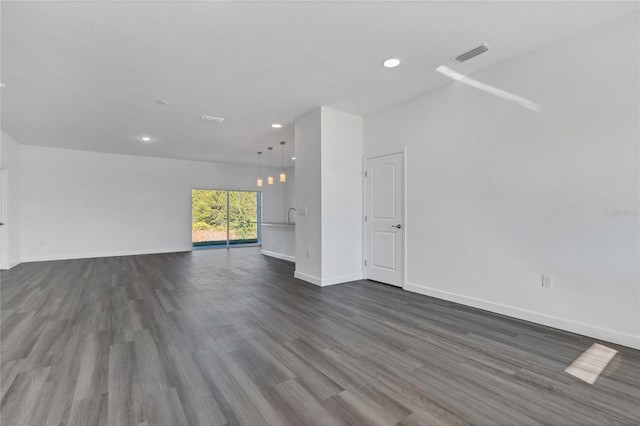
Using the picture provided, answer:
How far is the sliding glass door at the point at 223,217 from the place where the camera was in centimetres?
954

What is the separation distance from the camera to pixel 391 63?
3.31 m

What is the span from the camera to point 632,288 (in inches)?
98.8

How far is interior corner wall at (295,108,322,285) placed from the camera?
4746mm

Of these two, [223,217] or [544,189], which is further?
[223,217]

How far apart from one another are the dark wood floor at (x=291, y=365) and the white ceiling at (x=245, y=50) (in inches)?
110

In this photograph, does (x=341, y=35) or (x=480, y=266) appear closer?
(x=341, y=35)

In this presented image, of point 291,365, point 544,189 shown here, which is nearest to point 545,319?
point 544,189

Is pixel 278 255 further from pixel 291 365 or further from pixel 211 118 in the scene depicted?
pixel 291 365

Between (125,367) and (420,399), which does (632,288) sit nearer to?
(420,399)

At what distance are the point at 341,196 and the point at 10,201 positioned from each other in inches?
275

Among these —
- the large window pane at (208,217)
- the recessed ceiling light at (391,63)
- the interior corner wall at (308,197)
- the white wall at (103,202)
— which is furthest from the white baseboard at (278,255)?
the recessed ceiling light at (391,63)

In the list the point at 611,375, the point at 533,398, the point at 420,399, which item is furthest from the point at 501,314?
the point at 420,399

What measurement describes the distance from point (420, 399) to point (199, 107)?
4.73 meters

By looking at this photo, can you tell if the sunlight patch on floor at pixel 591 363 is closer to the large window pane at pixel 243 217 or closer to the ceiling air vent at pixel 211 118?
the ceiling air vent at pixel 211 118
